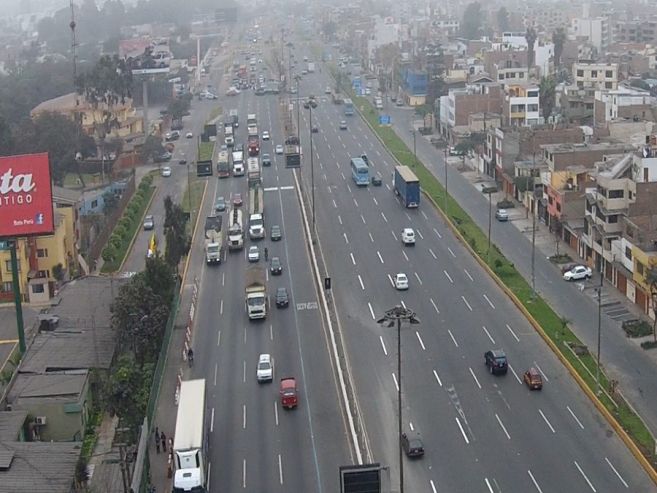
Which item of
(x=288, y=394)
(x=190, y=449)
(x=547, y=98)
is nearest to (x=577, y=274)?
(x=288, y=394)

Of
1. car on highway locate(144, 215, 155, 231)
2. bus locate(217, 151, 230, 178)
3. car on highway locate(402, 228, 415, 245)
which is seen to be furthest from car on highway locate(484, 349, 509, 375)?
bus locate(217, 151, 230, 178)

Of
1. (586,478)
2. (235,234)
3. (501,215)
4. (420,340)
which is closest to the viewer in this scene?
(586,478)

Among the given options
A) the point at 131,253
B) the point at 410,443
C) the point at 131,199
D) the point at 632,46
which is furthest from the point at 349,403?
the point at 632,46

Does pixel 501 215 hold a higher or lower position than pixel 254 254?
higher

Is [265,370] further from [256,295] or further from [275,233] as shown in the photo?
[275,233]

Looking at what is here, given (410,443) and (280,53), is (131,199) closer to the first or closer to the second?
(410,443)

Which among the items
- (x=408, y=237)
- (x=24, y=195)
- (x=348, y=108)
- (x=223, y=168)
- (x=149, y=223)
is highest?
(x=24, y=195)

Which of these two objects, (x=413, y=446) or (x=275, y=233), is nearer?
(x=413, y=446)

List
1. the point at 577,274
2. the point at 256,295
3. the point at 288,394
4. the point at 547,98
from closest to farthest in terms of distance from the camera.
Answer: the point at 288,394, the point at 256,295, the point at 577,274, the point at 547,98

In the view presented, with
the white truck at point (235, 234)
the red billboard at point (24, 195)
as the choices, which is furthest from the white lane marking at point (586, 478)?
the white truck at point (235, 234)
